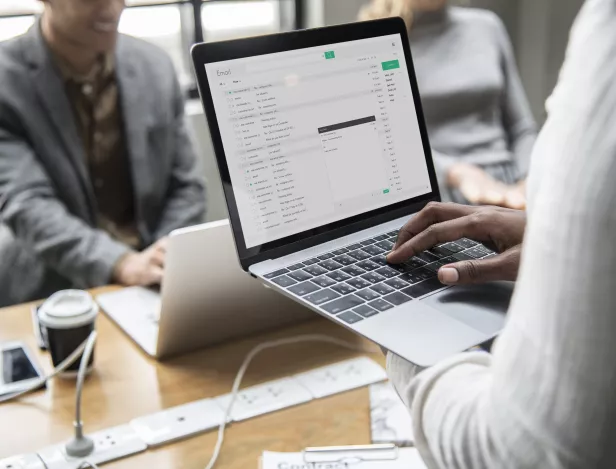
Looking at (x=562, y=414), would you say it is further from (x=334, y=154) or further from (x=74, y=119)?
(x=74, y=119)

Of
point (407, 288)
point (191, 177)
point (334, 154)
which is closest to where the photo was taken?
point (407, 288)

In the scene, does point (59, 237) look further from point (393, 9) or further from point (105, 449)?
point (393, 9)

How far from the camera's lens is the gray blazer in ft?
5.71

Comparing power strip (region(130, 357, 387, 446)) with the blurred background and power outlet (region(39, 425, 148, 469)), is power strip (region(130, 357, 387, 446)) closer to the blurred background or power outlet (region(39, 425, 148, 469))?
power outlet (region(39, 425, 148, 469))

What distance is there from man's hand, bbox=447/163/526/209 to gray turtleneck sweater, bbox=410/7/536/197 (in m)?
0.10

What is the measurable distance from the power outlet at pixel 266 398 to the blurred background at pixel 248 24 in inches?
65.2

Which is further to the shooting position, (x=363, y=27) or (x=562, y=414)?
(x=363, y=27)

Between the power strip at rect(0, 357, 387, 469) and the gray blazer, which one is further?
the gray blazer

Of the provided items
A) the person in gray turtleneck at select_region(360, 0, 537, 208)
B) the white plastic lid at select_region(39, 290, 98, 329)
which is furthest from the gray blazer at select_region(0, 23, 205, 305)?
the person in gray turtleneck at select_region(360, 0, 537, 208)

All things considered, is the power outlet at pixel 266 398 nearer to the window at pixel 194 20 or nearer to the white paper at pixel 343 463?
the white paper at pixel 343 463

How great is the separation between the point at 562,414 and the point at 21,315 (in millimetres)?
1045

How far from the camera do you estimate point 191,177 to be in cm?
205

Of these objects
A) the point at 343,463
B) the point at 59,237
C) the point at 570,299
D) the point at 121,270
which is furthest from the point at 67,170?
the point at 570,299

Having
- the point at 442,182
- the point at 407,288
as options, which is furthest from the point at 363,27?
the point at 442,182
